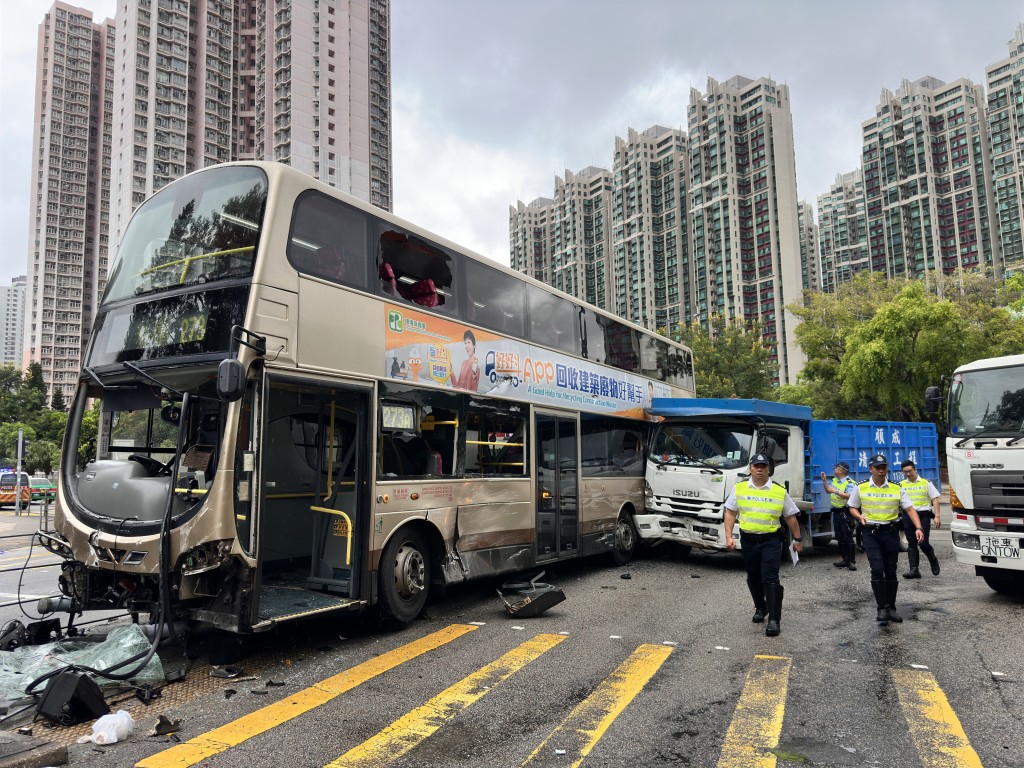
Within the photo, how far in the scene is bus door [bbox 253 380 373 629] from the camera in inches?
262

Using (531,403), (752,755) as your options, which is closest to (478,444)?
(531,403)

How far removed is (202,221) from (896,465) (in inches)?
540

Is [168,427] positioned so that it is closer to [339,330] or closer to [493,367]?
[339,330]

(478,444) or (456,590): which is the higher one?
(478,444)

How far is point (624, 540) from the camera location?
11.8 m

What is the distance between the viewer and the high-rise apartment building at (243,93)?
88625mm

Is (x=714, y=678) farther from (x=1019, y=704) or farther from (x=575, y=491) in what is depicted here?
(x=575, y=491)

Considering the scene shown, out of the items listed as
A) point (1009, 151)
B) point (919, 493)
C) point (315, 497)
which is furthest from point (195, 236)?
point (1009, 151)

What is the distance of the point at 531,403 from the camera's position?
957 centimetres

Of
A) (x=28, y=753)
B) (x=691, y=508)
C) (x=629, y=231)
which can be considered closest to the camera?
(x=28, y=753)

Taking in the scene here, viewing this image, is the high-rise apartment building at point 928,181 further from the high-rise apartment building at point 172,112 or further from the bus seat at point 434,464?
the bus seat at point 434,464

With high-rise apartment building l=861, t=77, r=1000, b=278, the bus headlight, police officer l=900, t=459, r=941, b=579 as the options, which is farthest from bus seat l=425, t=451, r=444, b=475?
high-rise apartment building l=861, t=77, r=1000, b=278

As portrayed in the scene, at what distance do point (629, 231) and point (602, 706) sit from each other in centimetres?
11096

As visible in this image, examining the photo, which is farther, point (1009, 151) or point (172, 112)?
point (172, 112)
